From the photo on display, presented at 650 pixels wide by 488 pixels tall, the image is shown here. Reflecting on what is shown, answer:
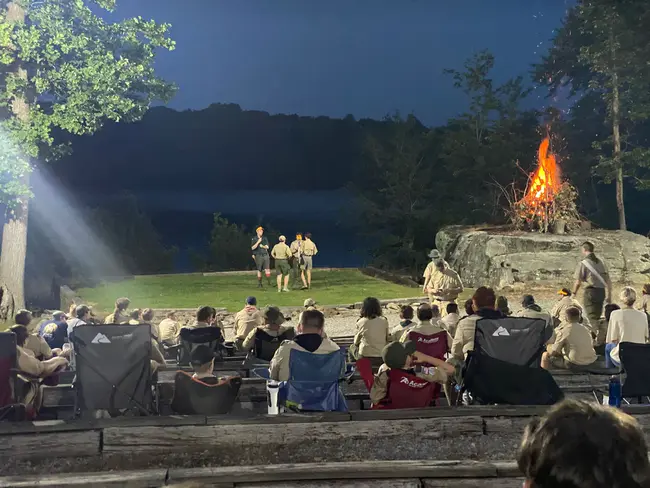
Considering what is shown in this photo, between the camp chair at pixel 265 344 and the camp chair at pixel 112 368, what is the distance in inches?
77.8

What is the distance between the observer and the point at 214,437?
5.20m

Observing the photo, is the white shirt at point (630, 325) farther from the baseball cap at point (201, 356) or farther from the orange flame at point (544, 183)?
the orange flame at point (544, 183)

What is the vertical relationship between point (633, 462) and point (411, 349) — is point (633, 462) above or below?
above

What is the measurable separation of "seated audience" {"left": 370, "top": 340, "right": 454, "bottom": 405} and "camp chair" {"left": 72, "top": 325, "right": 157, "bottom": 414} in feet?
6.75

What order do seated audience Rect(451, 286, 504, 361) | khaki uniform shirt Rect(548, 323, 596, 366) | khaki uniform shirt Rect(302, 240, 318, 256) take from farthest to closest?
khaki uniform shirt Rect(302, 240, 318, 256)
khaki uniform shirt Rect(548, 323, 596, 366)
seated audience Rect(451, 286, 504, 361)

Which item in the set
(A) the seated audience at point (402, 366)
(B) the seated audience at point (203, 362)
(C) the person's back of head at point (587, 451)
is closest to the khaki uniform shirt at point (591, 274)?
(A) the seated audience at point (402, 366)

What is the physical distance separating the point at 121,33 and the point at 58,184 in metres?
29.8

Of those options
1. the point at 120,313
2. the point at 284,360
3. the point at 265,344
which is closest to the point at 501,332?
the point at 284,360

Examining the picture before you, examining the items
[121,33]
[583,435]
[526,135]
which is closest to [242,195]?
[526,135]

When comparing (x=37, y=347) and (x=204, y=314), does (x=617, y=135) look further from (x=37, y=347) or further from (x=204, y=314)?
(x=37, y=347)

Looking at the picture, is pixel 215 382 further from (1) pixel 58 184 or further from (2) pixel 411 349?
(1) pixel 58 184

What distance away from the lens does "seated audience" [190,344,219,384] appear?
224 inches

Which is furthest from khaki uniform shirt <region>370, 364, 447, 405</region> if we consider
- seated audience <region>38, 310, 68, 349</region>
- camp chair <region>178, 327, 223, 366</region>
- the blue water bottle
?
seated audience <region>38, 310, 68, 349</region>

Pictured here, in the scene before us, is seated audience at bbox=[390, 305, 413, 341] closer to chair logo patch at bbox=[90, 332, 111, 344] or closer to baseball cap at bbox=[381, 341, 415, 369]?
baseball cap at bbox=[381, 341, 415, 369]
